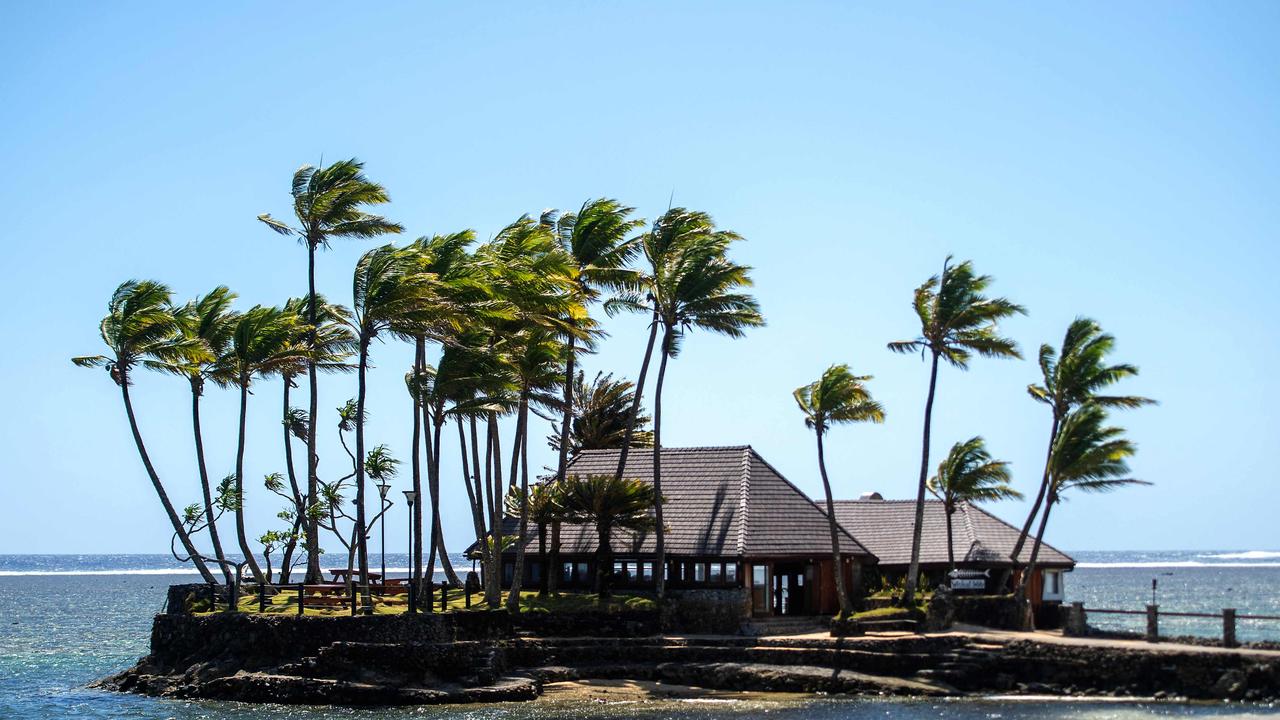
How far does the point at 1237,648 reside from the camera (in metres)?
34.1

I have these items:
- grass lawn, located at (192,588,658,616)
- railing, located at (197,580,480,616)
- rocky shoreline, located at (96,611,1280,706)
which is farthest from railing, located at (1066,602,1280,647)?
railing, located at (197,580,480,616)

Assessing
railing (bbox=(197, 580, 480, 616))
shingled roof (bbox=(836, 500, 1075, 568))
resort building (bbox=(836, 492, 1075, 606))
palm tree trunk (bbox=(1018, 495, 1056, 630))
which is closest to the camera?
railing (bbox=(197, 580, 480, 616))

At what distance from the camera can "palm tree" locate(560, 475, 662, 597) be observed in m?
41.6

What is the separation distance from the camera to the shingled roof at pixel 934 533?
152 feet

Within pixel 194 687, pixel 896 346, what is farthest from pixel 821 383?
pixel 194 687

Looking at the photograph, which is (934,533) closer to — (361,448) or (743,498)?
(743,498)

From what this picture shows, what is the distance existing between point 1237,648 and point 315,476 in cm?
2721

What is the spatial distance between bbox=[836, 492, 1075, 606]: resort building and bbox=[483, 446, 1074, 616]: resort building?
5 cm

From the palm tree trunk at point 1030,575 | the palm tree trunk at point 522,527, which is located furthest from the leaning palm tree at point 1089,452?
the palm tree trunk at point 522,527

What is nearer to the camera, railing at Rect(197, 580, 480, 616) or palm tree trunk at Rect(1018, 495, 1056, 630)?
railing at Rect(197, 580, 480, 616)

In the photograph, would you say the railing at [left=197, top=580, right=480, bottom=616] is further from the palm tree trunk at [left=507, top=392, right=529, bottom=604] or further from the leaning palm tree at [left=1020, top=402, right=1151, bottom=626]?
the leaning palm tree at [left=1020, top=402, right=1151, bottom=626]

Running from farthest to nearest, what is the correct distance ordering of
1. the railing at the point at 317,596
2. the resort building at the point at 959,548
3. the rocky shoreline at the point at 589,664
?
the resort building at the point at 959,548 < the railing at the point at 317,596 < the rocky shoreline at the point at 589,664

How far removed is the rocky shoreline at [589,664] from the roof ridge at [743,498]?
435 cm

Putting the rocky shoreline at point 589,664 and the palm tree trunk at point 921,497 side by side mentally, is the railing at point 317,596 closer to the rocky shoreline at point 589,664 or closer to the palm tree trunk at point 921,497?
the rocky shoreline at point 589,664
